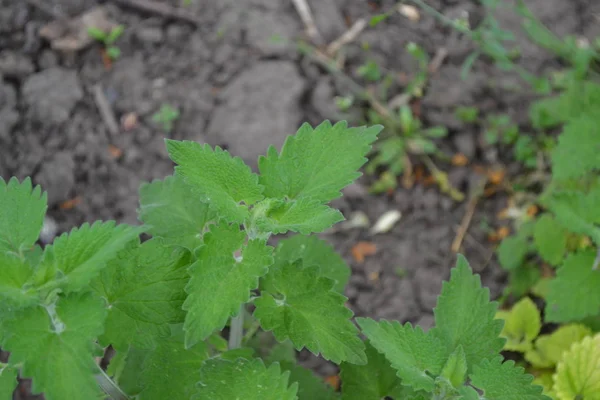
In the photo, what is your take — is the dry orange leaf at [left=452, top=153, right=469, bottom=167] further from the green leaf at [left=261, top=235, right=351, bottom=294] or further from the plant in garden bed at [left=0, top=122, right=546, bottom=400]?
the plant in garden bed at [left=0, top=122, right=546, bottom=400]

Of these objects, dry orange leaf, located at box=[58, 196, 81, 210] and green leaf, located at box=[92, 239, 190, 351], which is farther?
dry orange leaf, located at box=[58, 196, 81, 210]

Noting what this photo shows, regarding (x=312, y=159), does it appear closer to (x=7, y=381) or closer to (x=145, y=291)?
(x=145, y=291)

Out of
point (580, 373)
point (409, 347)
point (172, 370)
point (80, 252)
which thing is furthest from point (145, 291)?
point (580, 373)

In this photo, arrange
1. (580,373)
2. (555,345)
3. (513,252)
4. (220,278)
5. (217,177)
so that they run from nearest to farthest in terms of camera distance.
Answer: (220,278) < (217,177) < (580,373) < (555,345) < (513,252)

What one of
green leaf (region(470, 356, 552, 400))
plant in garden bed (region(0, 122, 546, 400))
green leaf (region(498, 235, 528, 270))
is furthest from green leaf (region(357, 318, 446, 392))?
green leaf (region(498, 235, 528, 270))

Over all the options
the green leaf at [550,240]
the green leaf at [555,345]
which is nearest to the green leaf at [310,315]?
the green leaf at [555,345]

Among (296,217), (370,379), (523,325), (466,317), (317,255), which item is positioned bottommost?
(523,325)
